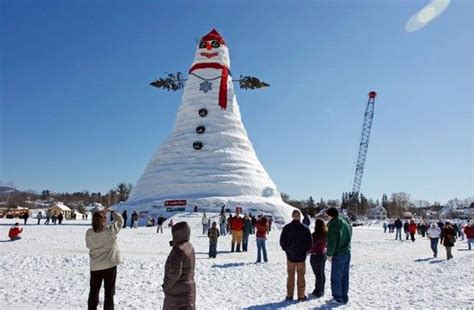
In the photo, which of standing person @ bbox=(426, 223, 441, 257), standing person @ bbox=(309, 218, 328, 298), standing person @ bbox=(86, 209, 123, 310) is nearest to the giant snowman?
standing person @ bbox=(426, 223, 441, 257)

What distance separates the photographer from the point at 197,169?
37.6 m

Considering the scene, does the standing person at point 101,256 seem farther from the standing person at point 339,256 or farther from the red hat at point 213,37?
the red hat at point 213,37

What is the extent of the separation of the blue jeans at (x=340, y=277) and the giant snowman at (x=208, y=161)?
26.2 meters

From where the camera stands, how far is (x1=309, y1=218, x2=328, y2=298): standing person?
27.3 ft

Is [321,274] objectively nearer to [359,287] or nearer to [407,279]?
[359,287]

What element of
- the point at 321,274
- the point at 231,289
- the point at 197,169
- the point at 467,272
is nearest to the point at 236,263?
the point at 231,289

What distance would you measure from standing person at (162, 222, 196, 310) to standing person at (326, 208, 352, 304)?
11.8 feet

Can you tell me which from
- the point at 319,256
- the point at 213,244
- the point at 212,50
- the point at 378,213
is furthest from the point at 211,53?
the point at 378,213

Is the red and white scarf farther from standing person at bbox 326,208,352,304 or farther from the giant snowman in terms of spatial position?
standing person at bbox 326,208,352,304

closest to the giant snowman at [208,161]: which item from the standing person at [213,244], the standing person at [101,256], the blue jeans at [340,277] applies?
the standing person at [213,244]

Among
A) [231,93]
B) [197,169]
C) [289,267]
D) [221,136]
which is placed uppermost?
[231,93]

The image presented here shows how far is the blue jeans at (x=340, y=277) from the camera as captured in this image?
7598 millimetres

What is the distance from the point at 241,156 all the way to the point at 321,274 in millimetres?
31370

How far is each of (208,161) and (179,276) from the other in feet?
110
